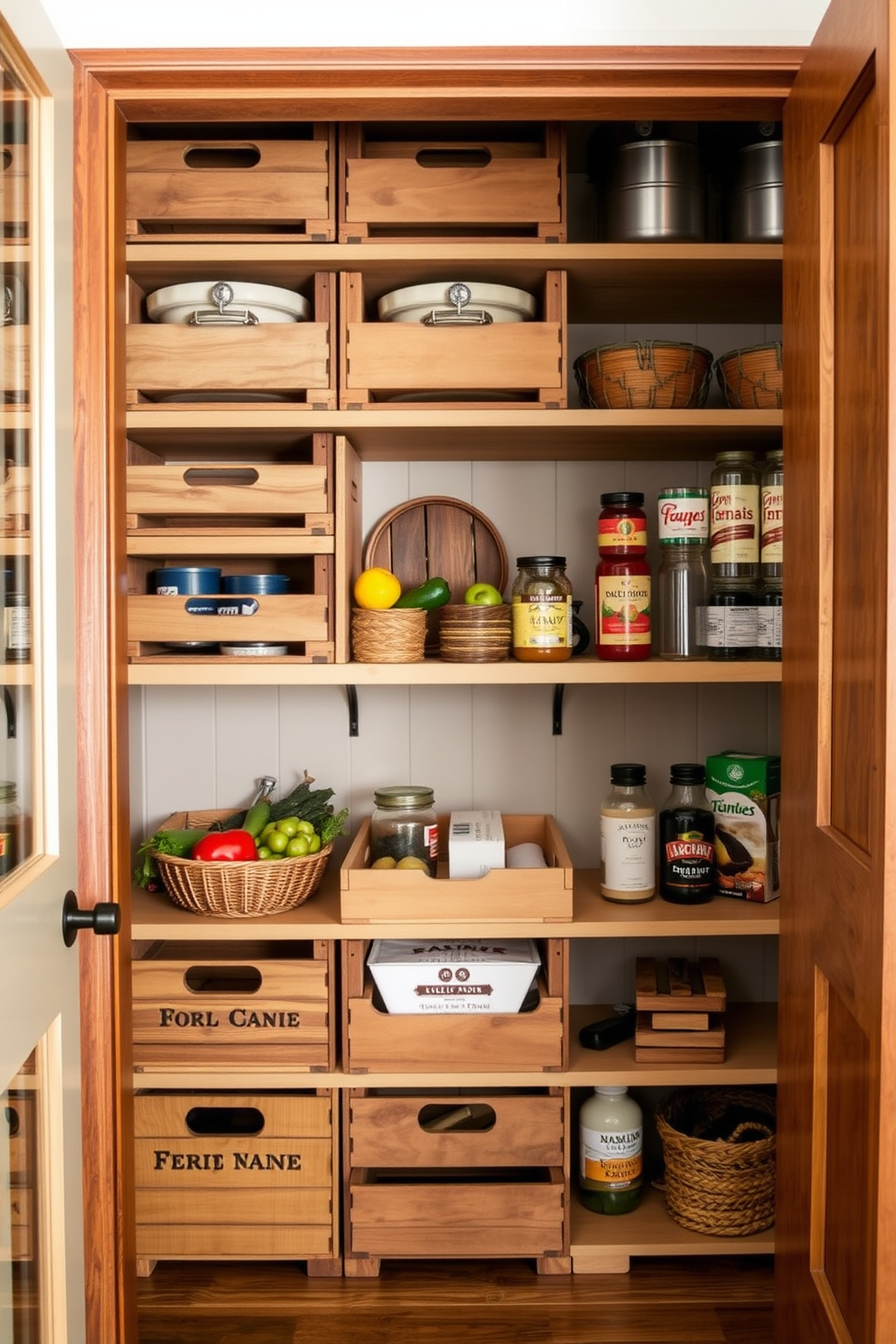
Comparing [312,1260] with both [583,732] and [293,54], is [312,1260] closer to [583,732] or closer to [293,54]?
[583,732]

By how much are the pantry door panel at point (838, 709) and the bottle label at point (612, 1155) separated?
2.32 ft

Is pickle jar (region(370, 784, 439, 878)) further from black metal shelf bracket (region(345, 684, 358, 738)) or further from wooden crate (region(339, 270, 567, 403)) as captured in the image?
wooden crate (region(339, 270, 567, 403))

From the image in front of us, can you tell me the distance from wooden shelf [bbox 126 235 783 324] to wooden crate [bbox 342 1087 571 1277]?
1.47 m

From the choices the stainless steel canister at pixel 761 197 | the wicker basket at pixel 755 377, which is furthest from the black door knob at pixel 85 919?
the stainless steel canister at pixel 761 197

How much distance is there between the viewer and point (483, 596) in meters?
2.23

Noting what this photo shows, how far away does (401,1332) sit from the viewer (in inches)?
80.4

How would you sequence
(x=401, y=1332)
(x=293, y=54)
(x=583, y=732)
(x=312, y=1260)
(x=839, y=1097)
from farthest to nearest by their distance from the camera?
(x=583, y=732)
(x=312, y=1260)
(x=401, y=1332)
(x=293, y=54)
(x=839, y=1097)

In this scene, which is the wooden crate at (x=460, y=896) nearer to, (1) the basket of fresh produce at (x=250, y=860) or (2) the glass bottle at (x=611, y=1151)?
(1) the basket of fresh produce at (x=250, y=860)

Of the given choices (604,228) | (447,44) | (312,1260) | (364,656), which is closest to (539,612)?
(364,656)

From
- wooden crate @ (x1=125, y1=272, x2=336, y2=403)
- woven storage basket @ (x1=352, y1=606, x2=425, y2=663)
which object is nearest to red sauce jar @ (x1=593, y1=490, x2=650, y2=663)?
woven storage basket @ (x1=352, y1=606, x2=425, y2=663)

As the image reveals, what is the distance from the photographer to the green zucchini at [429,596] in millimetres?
2266

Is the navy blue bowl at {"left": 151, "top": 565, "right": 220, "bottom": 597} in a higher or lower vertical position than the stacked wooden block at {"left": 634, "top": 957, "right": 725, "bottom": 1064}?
higher

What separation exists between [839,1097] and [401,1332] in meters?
1.10

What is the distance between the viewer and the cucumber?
2.27m
